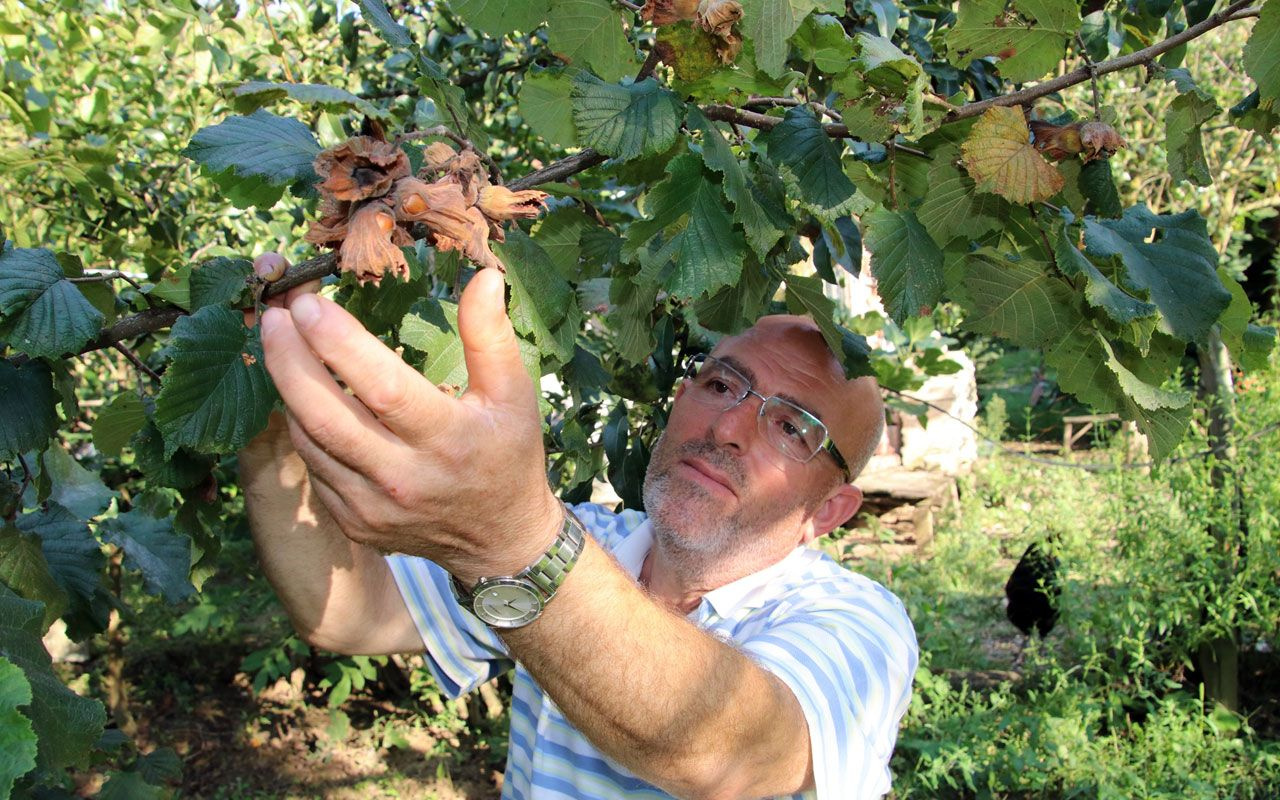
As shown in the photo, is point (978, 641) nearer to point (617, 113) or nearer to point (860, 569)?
point (860, 569)

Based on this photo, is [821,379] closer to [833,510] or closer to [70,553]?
[833,510]

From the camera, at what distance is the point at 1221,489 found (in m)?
4.59

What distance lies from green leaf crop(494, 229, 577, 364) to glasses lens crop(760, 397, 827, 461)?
4.01ft

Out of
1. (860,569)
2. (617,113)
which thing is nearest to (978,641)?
(860,569)

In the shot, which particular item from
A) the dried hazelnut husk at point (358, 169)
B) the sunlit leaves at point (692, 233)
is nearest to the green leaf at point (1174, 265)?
the sunlit leaves at point (692, 233)

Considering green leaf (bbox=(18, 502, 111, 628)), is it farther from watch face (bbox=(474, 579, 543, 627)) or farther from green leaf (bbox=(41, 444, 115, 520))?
watch face (bbox=(474, 579, 543, 627))

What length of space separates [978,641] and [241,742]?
153 inches

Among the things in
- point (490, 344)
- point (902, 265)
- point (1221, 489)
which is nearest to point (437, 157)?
point (490, 344)

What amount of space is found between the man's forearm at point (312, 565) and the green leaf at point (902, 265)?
3.20 ft

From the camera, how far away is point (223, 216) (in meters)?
3.57

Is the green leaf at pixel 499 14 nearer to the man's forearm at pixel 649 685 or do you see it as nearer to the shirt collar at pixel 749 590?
the man's forearm at pixel 649 685

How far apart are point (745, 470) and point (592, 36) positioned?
1320 millimetres

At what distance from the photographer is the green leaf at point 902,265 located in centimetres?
123

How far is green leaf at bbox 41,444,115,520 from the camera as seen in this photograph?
1805 millimetres
